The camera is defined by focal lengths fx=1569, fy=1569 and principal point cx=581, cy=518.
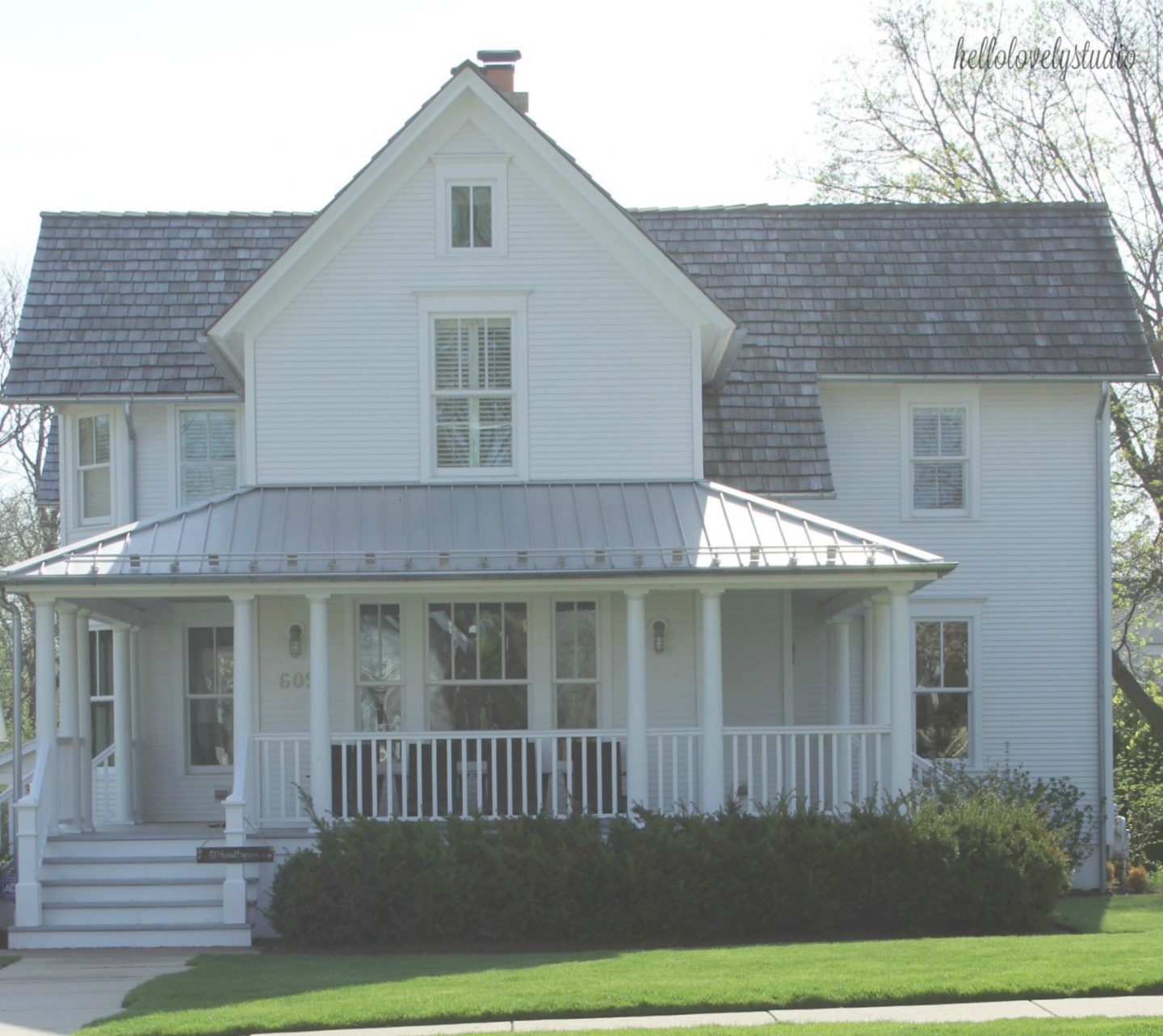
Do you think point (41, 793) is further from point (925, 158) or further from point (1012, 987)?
point (925, 158)

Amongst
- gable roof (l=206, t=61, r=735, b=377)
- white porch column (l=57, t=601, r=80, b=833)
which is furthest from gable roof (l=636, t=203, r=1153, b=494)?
white porch column (l=57, t=601, r=80, b=833)

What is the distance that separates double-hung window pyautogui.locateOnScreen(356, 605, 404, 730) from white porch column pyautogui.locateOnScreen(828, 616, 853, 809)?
15.9ft

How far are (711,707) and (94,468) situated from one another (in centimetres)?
875

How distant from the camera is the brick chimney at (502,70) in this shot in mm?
19562

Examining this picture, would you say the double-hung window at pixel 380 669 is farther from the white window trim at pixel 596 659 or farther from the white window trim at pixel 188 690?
the white window trim at pixel 188 690

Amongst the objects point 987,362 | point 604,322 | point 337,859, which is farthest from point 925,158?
point 337,859

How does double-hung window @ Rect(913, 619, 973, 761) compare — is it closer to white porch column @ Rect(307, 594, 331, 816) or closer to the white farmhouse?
the white farmhouse

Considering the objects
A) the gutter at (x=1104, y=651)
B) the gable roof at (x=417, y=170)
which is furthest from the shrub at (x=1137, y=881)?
the gable roof at (x=417, y=170)

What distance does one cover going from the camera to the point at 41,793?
15055mm

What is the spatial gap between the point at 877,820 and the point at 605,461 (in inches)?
203

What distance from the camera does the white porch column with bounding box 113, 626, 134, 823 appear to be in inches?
695

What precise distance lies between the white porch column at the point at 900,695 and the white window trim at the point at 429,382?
14.7 ft

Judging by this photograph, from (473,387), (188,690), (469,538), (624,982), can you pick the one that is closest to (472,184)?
(473,387)

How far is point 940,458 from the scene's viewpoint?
19.9m
